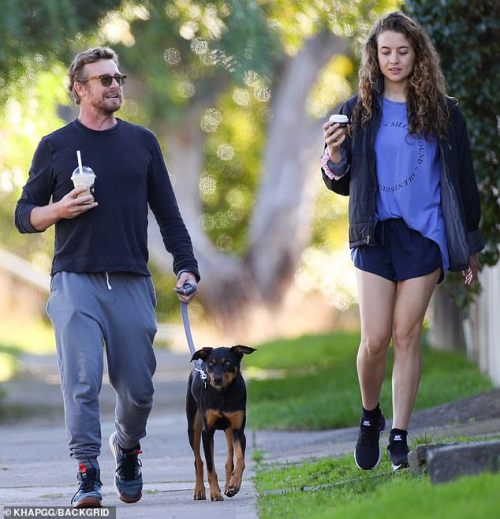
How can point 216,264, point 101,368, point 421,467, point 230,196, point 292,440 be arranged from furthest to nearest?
point 230,196 < point 216,264 < point 292,440 < point 101,368 < point 421,467

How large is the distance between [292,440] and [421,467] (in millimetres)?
4705

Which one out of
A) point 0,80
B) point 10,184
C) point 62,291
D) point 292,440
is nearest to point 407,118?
point 62,291

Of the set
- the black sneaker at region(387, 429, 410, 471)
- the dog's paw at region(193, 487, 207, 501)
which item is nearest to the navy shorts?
the black sneaker at region(387, 429, 410, 471)

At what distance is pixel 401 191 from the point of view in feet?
24.2

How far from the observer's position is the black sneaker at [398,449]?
736cm

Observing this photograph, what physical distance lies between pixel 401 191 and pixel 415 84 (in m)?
0.53

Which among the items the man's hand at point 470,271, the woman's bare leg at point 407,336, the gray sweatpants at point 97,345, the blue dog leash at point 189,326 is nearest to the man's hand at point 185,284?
the blue dog leash at point 189,326

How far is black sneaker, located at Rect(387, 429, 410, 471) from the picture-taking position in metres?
7.36

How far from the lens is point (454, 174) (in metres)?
7.41

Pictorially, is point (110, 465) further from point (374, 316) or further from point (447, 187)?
point (447, 187)

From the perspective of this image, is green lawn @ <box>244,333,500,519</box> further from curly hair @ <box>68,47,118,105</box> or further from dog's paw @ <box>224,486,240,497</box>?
curly hair @ <box>68,47,118,105</box>

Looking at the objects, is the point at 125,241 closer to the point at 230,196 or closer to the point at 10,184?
the point at 10,184

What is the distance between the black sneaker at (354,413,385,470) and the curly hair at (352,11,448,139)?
1.47m

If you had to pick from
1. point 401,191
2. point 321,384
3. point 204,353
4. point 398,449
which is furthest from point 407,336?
point 321,384
